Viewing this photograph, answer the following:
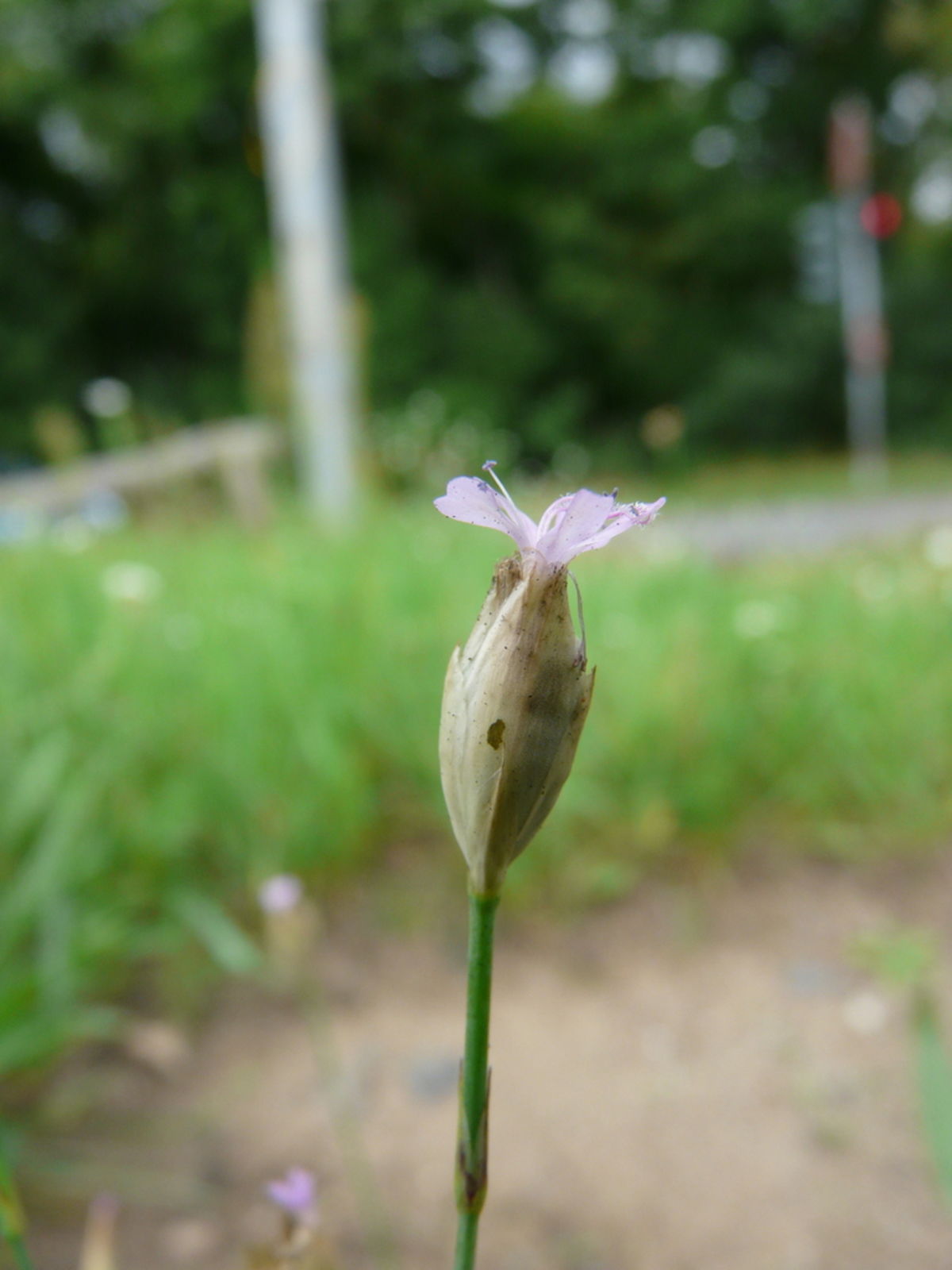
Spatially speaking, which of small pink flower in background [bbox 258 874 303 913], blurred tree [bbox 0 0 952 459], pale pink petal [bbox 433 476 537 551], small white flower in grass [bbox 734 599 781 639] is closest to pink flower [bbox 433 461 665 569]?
pale pink petal [bbox 433 476 537 551]

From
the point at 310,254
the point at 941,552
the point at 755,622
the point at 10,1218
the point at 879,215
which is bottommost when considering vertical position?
the point at 10,1218

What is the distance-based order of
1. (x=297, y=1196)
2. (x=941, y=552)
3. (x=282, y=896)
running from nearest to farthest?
(x=297, y=1196) < (x=282, y=896) < (x=941, y=552)

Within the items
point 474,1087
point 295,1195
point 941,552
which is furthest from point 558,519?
point 941,552

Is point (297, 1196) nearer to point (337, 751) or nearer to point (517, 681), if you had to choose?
point (517, 681)

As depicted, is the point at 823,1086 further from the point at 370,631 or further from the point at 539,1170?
the point at 370,631

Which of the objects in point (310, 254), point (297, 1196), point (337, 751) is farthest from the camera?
point (310, 254)

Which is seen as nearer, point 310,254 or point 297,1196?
point 297,1196

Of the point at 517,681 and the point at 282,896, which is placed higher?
the point at 282,896

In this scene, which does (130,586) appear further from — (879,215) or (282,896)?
(879,215)

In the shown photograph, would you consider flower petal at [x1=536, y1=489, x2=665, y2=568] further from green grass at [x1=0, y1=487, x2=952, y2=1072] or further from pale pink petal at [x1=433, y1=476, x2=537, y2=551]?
green grass at [x1=0, y1=487, x2=952, y2=1072]
